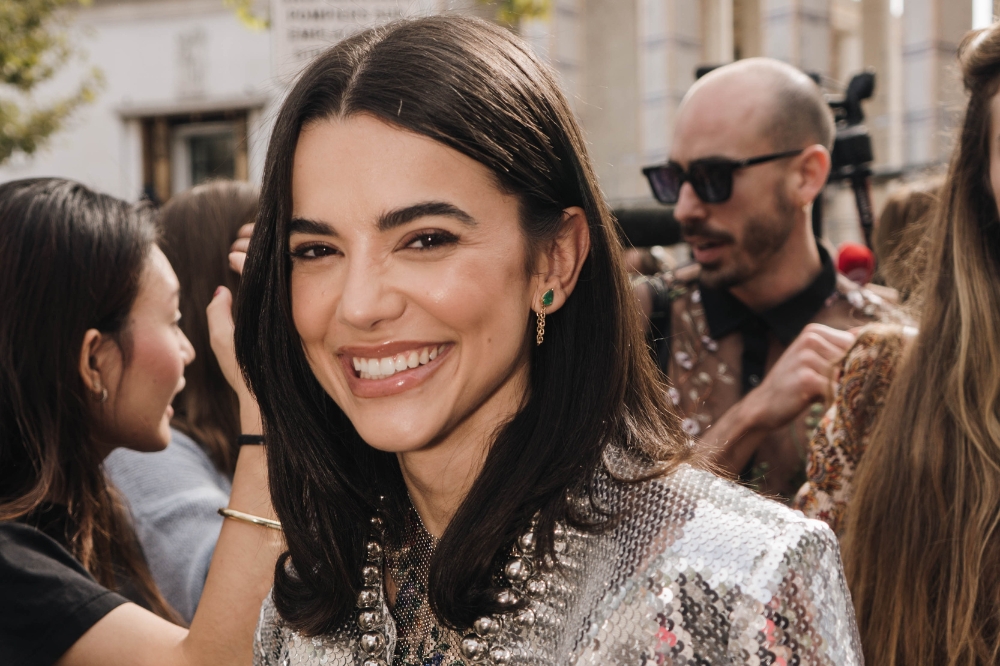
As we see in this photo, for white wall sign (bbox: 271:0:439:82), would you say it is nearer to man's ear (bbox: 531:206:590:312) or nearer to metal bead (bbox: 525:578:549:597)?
man's ear (bbox: 531:206:590:312)

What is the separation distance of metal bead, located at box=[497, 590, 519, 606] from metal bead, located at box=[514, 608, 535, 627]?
0.02m

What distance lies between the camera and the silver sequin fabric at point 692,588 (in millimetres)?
1362

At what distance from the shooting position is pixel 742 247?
10.3 ft

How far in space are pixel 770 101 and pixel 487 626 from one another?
2207mm

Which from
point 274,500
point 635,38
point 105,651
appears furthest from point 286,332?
point 635,38

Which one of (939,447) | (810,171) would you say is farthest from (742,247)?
(939,447)

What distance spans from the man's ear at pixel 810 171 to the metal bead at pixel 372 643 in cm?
209

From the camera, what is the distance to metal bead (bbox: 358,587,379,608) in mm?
1705

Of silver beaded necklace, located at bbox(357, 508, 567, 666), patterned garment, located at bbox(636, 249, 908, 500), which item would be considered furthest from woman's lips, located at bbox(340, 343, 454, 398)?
patterned garment, located at bbox(636, 249, 908, 500)

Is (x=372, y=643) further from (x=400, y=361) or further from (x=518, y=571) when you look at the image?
(x=400, y=361)

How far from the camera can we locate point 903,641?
6.55 ft

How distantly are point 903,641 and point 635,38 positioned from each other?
49.9ft

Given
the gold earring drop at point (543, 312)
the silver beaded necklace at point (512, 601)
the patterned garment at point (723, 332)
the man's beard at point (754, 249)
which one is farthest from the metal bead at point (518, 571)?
the man's beard at point (754, 249)

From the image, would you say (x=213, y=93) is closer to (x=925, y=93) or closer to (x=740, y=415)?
(x=925, y=93)
